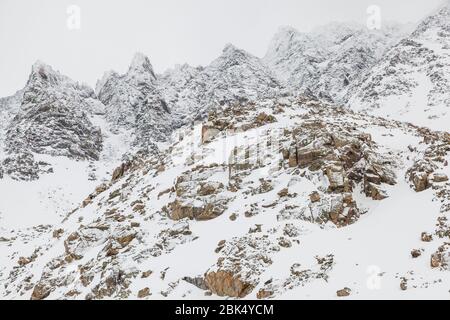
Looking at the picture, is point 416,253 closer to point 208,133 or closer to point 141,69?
point 208,133

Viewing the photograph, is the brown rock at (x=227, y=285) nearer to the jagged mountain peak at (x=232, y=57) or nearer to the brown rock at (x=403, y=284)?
the brown rock at (x=403, y=284)

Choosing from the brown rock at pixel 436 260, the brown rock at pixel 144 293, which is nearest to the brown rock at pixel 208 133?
the brown rock at pixel 144 293

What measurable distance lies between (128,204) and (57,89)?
7623cm

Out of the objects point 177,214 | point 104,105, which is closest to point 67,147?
point 104,105

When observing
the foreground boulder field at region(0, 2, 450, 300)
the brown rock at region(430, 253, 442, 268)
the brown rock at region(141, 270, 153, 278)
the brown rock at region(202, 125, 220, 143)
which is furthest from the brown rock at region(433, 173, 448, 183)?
the brown rock at region(202, 125, 220, 143)

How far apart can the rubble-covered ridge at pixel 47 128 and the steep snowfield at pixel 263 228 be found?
137ft

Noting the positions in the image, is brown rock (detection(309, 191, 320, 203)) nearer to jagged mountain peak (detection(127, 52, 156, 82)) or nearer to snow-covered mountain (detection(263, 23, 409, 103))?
snow-covered mountain (detection(263, 23, 409, 103))

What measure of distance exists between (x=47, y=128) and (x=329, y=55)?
77.8 metres

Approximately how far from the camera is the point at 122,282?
69.6ft

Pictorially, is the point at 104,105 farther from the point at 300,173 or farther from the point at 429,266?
the point at 429,266

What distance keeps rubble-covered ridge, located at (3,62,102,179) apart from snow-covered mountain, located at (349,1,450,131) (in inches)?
1992

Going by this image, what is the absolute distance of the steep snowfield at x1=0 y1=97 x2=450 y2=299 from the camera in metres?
17.8

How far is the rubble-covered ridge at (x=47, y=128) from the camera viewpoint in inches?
2879

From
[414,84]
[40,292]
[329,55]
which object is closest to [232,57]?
[329,55]
